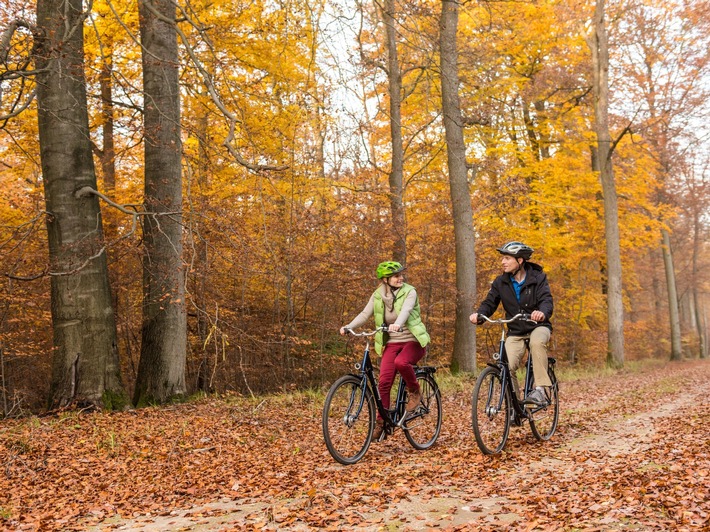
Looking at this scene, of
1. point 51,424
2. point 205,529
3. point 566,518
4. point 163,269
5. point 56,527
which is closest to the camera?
point 566,518

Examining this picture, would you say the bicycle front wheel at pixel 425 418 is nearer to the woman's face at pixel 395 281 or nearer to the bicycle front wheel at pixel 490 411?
the bicycle front wheel at pixel 490 411

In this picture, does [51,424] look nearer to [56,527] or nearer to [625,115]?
[56,527]

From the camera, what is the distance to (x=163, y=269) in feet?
34.8

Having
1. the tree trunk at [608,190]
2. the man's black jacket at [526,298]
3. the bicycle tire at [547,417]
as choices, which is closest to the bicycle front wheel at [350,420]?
the man's black jacket at [526,298]

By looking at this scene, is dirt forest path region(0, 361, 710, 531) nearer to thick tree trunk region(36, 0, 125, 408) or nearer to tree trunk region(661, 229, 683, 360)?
thick tree trunk region(36, 0, 125, 408)

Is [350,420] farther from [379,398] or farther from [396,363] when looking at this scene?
[396,363]

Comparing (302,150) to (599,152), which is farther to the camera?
(599,152)

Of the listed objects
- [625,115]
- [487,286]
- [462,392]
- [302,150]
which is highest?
[625,115]

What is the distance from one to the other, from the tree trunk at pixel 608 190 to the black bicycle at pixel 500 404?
14.1 metres

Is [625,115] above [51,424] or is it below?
above

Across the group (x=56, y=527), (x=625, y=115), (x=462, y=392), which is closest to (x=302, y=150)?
(x=462, y=392)

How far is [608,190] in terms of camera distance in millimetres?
20391

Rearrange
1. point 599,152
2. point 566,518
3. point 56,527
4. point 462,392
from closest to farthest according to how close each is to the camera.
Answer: point 566,518 < point 56,527 < point 462,392 < point 599,152

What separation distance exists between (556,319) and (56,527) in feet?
66.9
